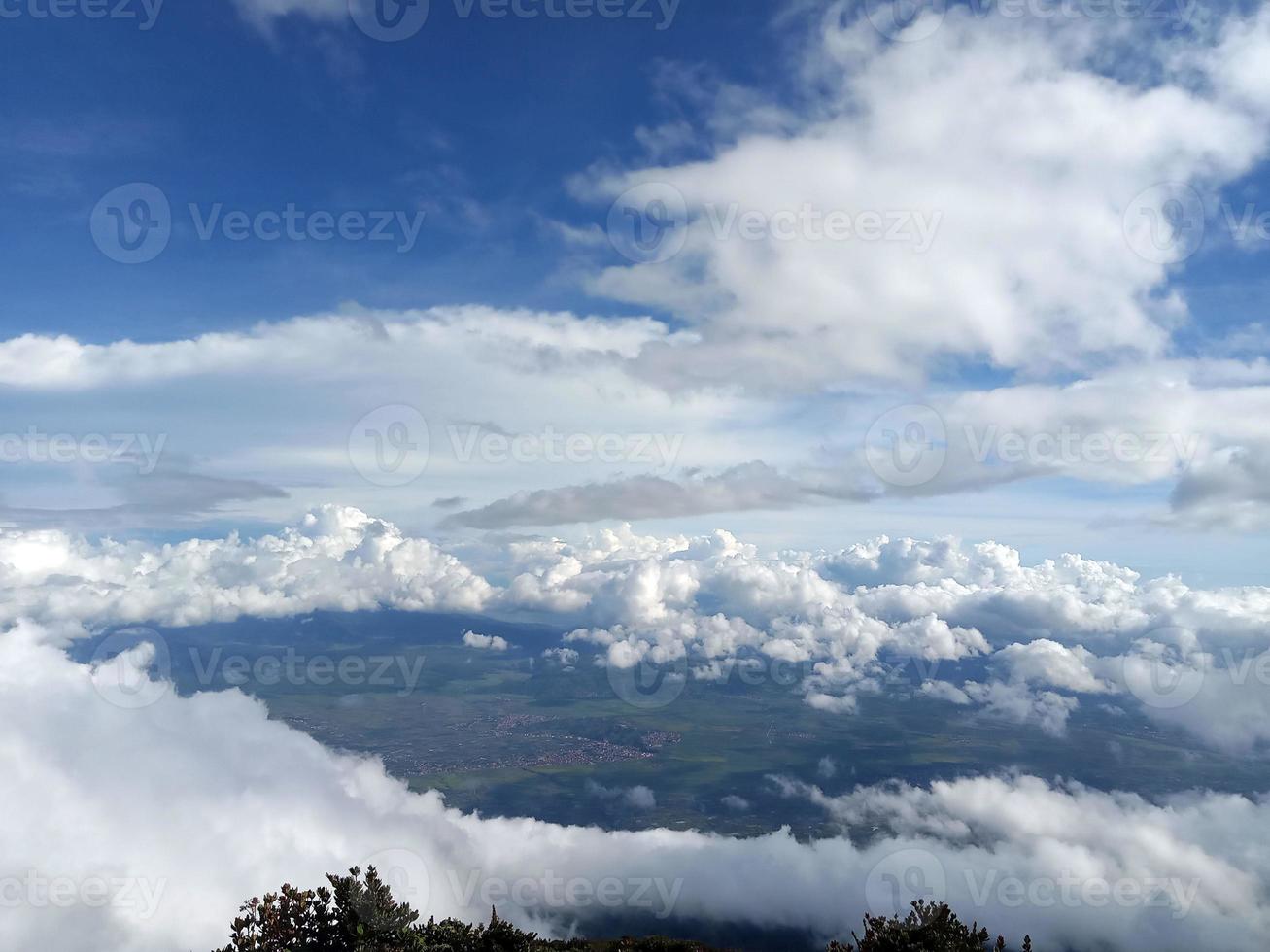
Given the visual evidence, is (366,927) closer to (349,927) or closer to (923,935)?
(349,927)

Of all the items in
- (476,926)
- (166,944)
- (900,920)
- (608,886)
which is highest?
(900,920)

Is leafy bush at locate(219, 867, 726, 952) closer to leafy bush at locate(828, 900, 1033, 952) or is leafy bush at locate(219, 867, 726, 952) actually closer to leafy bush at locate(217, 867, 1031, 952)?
leafy bush at locate(217, 867, 1031, 952)

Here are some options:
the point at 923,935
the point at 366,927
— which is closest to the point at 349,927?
the point at 366,927

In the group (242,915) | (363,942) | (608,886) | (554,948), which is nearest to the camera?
(363,942)

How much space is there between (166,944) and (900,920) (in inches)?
9359

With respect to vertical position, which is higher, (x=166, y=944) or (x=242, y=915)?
(x=242, y=915)

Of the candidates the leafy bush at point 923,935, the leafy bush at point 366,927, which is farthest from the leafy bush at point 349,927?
the leafy bush at point 923,935

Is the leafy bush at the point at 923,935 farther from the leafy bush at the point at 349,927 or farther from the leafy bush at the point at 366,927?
the leafy bush at the point at 349,927

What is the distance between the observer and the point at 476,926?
979 inches

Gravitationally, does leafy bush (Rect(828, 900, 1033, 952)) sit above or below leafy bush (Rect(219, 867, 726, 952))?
above

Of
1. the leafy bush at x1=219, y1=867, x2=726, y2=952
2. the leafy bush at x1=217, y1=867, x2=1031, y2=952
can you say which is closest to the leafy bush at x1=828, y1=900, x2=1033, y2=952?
the leafy bush at x1=217, y1=867, x2=1031, y2=952

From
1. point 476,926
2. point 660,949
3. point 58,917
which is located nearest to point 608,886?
point 660,949

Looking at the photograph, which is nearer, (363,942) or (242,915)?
(363,942)

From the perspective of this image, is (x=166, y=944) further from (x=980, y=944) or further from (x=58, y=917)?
(x=980, y=944)
